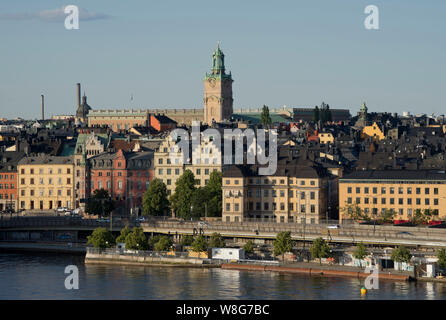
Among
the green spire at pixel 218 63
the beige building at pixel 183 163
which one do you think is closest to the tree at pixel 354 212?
the beige building at pixel 183 163

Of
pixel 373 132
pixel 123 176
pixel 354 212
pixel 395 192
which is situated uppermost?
pixel 373 132

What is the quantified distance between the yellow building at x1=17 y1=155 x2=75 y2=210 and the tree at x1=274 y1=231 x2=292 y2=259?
120 feet

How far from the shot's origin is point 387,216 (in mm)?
90625

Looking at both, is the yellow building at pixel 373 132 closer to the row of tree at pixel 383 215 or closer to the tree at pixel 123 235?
the row of tree at pixel 383 215

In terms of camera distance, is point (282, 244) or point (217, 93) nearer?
point (282, 244)

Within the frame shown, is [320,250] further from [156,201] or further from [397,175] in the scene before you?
[156,201]

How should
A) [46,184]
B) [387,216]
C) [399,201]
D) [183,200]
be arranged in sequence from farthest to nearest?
[46,184] < [183,200] < [399,201] < [387,216]

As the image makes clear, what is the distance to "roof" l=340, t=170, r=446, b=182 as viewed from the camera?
91.9 m

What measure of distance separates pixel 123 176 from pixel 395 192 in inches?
1060

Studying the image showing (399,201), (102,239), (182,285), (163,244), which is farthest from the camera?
(399,201)

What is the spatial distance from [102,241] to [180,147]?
70.2 ft

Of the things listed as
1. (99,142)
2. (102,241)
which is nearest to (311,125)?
(99,142)

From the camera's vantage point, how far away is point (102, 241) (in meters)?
84.1

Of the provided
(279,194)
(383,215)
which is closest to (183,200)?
(279,194)
